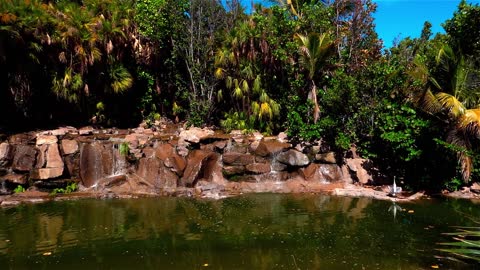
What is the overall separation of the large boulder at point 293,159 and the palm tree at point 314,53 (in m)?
2.35

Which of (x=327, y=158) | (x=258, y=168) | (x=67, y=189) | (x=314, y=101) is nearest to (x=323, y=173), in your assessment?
(x=327, y=158)

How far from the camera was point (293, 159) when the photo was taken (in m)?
19.2

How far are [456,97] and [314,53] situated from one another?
7.33m

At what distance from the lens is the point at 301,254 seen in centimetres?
944

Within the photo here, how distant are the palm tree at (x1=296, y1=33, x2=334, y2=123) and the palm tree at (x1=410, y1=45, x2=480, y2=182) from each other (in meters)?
5.34

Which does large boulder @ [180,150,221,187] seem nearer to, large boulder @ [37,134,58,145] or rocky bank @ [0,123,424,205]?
rocky bank @ [0,123,424,205]

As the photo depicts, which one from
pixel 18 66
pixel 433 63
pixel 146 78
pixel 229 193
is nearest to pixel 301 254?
pixel 229 193

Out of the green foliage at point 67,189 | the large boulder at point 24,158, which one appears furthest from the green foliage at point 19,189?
the green foliage at point 67,189

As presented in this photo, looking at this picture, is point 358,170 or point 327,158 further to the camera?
point 327,158

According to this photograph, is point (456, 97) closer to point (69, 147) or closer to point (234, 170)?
point (234, 170)

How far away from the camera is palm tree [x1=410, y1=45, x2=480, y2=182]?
15.4m

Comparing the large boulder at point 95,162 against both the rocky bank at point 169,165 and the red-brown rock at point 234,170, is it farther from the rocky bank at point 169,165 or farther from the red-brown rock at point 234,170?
the red-brown rock at point 234,170

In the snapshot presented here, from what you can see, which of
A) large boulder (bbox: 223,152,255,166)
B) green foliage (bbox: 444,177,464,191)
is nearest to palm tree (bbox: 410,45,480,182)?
green foliage (bbox: 444,177,464,191)

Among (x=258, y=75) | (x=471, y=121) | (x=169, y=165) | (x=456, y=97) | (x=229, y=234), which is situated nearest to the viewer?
(x=229, y=234)
